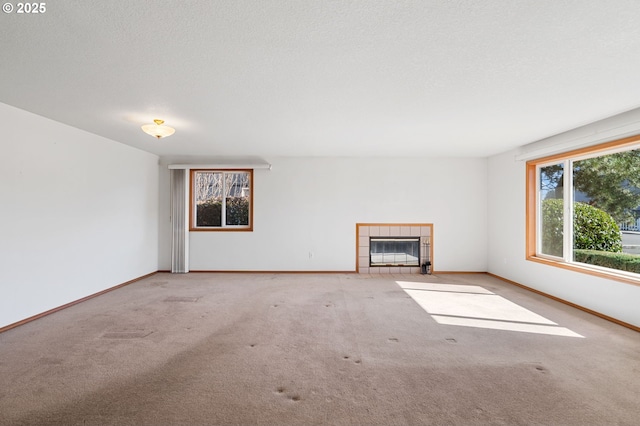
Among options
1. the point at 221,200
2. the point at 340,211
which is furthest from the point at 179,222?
the point at 340,211

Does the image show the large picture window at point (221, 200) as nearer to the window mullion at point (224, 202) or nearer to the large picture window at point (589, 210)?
the window mullion at point (224, 202)

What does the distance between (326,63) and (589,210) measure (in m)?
4.17

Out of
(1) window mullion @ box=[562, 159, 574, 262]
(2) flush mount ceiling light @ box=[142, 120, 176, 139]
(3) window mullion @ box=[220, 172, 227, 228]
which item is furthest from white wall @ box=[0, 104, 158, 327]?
(1) window mullion @ box=[562, 159, 574, 262]

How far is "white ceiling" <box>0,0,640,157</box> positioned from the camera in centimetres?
163

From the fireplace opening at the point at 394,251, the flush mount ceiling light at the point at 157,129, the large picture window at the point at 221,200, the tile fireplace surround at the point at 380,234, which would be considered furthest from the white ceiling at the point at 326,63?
the fireplace opening at the point at 394,251

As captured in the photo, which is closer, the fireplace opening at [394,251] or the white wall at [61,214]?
the white wall at [61,214]

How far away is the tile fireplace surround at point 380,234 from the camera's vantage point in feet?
19.7

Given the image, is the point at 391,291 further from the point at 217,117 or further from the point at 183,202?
the point at 183,202

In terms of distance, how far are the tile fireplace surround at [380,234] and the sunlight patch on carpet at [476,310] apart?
3.48 feet

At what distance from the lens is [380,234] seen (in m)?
6.01

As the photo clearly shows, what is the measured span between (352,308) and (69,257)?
386 centimetres

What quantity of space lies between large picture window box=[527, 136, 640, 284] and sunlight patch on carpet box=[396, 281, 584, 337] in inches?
40.5

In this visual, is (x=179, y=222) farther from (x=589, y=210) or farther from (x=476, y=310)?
(x=589, y=210)

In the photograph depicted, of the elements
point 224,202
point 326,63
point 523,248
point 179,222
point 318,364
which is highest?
point 326,63
